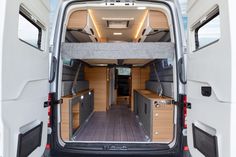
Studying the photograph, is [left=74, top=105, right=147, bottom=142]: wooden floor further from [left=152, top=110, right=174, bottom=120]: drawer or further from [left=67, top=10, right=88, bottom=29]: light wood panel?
[left=67, top=10, right=88, bottom=29]: light wood panel

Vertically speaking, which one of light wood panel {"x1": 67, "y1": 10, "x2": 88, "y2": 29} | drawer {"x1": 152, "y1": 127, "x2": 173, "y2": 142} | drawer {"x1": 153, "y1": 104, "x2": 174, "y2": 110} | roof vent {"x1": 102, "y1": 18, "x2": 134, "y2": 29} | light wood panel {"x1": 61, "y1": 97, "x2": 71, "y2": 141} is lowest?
drawer {"x1": 152, "y1": 127, "x2": 173, "y2": 142}

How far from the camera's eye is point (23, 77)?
1152 mm

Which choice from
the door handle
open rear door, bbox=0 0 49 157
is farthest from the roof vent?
the door handle

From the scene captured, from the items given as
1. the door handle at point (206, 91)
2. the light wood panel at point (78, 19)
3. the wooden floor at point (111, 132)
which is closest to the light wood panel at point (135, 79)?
the wooden floor at point (111, 132)

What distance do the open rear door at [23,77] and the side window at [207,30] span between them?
41.7 inches

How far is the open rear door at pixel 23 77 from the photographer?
94 centimetres

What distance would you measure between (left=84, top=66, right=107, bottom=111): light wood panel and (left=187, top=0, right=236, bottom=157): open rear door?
4967 mm

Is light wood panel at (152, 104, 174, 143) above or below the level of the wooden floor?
above

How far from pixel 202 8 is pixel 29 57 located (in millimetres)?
1072

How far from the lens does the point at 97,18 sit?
152 inches

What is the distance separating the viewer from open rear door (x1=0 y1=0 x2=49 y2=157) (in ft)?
3.08

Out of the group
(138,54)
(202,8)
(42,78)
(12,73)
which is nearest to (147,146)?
(138,54)

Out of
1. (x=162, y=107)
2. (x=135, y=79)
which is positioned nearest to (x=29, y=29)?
(x=162, y=107)

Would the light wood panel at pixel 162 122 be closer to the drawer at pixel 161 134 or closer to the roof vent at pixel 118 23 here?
the drawer at pixel 161 134
